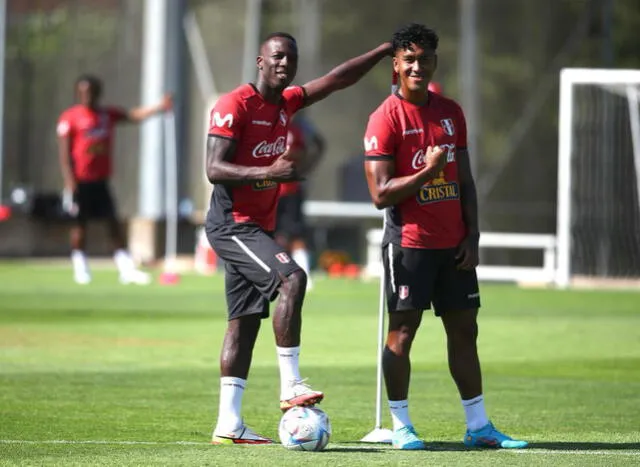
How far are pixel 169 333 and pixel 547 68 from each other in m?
14.2

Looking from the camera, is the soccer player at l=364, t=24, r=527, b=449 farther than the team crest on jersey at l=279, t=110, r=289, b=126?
No

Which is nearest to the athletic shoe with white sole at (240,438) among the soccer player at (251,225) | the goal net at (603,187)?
the soccer player at (251,225)

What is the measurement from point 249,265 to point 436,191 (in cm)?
115

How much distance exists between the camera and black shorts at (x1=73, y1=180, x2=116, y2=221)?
74.5 ft

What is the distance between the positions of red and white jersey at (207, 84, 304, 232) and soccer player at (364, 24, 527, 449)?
0.66 meters

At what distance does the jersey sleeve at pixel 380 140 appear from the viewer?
334 inches

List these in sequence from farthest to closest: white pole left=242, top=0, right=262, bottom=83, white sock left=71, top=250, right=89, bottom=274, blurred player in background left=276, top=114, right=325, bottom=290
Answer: white pole left=242, top=0, right=262, bottom=83 → white sock left=71, top=250, right=89, bottom=274 → blurred player in background left=276, top=114, right=325, bottom=290

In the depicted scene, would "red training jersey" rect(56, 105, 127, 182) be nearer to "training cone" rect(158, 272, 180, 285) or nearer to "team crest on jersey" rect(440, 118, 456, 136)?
"training cone" rect(158, 272, 180, 285)

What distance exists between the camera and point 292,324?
855 cm

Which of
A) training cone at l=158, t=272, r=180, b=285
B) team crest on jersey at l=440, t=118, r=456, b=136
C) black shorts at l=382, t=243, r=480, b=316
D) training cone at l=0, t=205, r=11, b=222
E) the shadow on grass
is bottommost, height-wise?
training cone at l=158, t=272, r=180, b=285

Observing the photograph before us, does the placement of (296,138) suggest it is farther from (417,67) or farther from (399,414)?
(399,414)

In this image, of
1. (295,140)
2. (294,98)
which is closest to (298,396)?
(294,98)

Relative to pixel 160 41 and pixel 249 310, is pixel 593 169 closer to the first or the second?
pixel 160 41

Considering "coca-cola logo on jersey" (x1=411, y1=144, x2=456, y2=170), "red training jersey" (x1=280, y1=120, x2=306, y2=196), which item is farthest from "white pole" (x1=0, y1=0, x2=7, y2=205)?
"coca-cola logo on jersey" (x1=411, y1=144, x2=456, y2=170)
